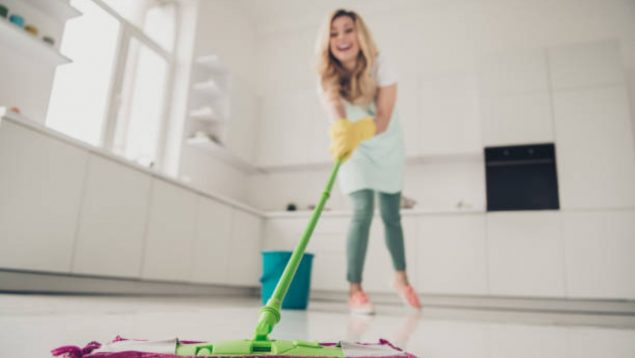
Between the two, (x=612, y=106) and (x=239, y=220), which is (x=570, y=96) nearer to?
(x=612, y=106)

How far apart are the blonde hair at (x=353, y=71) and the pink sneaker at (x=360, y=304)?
85cm

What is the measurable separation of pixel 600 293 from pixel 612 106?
131 centimetres

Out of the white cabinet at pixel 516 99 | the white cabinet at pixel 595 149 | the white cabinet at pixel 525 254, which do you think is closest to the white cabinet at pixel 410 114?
the white cabinet at pixel 516 99

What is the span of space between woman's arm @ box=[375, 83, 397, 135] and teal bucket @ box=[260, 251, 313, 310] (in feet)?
2.17

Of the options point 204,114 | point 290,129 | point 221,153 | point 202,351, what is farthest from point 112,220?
point 290,129

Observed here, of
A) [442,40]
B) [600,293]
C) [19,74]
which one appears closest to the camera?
[19,74]

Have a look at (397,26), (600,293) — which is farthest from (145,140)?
(600,293)

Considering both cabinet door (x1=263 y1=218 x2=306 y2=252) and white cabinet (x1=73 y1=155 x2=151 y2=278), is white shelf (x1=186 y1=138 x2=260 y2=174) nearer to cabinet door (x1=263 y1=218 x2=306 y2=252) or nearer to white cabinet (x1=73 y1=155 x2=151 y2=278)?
cabinet door (x1=263 y1=218 x2=306 y2=252)

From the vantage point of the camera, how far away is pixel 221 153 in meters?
3.99

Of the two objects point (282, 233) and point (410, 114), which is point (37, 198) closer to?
point (282, 233)

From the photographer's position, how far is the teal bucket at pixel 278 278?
196cm

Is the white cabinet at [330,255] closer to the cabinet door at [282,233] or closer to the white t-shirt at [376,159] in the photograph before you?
the cabinet door at [282,233]

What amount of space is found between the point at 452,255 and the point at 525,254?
50 centimetres

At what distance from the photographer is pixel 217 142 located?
3867 mm
